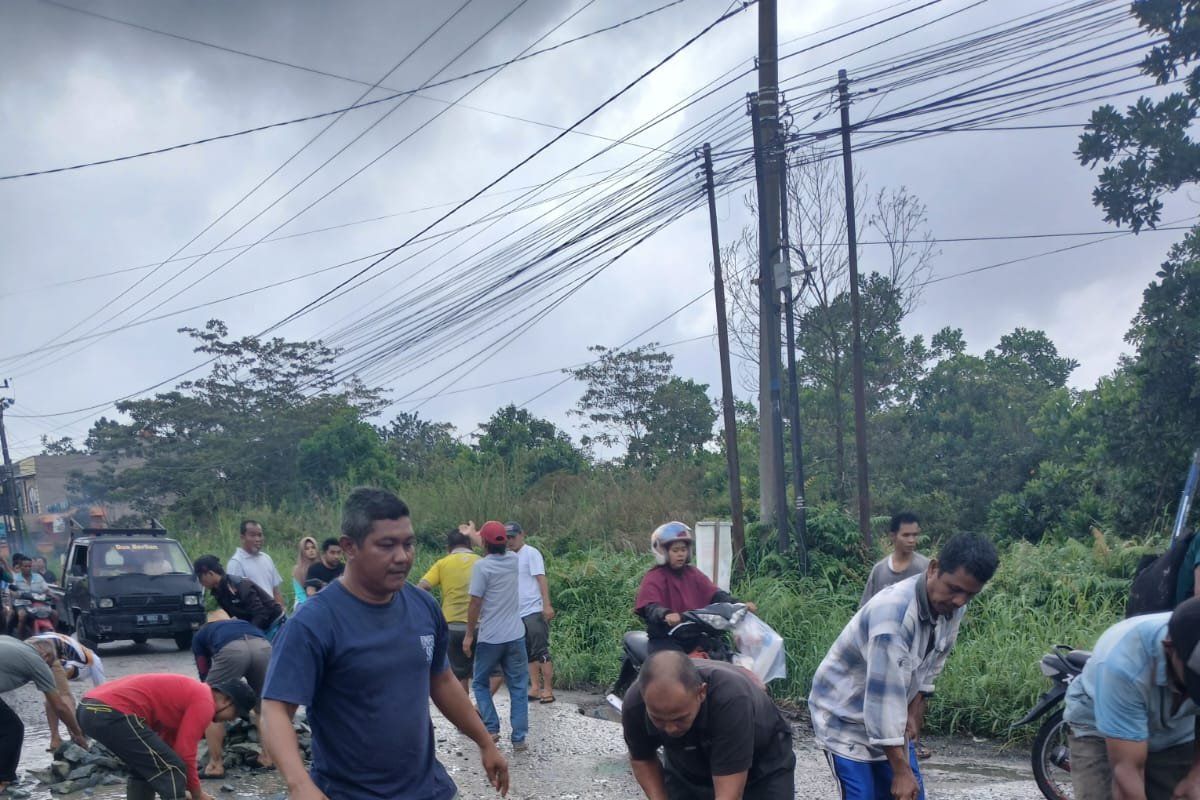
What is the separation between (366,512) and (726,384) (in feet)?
33.3

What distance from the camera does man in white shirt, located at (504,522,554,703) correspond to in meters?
10.1

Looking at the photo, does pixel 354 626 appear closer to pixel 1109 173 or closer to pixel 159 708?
pixel 159 708

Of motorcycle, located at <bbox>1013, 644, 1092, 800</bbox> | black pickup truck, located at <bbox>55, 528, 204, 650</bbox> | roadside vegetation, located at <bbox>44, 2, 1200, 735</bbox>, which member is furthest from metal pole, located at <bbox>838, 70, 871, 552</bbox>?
black pickup truck, located at <bbox>55, 528, 204, 650</bbox>

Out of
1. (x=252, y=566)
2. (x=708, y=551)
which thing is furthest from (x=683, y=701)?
(x=252, y=566)

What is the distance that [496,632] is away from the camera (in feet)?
27.9

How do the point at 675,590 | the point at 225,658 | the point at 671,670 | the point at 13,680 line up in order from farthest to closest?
the point at 225,658 → the point at 675,590 → the point at 13,680 → the point at 671,670

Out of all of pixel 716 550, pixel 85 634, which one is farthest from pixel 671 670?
pixel 85 634

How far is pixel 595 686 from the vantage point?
1177cm

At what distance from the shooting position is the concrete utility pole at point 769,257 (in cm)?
1232

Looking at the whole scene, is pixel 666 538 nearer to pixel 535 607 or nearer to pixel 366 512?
pixel 535 607

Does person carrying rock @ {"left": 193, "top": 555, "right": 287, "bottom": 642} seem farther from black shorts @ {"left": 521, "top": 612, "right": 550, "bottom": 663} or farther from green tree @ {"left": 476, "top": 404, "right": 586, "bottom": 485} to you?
green tree @ {"left": 476, "top": 404, "right": 586, "bottom": 485}

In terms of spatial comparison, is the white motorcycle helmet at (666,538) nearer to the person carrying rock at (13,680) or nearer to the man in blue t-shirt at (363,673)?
the man in blue t-shirt at (363,673)

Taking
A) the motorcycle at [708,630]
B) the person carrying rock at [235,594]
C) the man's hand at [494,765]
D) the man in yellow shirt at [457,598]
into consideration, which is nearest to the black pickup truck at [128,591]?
the man in yellow shirt at [457,598]

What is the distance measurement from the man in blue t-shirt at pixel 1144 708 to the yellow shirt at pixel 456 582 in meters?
6.34
